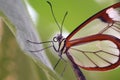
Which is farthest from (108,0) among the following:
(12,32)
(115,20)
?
(12,32)

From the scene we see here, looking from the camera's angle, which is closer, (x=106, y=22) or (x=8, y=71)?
(x=8, y=71)

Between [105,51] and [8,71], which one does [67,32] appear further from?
[8,71]

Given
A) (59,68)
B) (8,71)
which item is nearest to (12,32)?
(8,71)

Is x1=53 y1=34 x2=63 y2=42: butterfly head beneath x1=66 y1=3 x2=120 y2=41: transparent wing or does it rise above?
above

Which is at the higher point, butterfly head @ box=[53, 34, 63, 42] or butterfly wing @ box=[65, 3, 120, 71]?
butterfly head @ box=[53, 34, 63, 42]

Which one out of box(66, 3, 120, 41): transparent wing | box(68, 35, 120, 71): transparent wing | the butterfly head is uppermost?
the butterfly head
